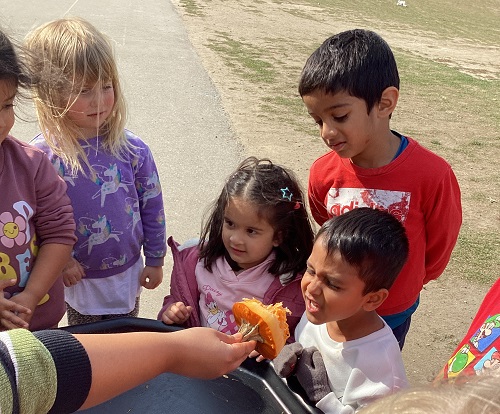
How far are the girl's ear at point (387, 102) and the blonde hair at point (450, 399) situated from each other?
132cm

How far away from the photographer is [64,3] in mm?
13266

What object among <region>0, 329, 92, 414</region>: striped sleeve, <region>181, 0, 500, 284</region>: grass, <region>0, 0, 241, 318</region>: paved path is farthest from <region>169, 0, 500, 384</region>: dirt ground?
<region>0, 329, 92, 414</region>: striped sleeve

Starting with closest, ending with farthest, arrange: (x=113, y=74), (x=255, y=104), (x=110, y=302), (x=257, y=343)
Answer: (x=257, y=343) → (x=113, y=74) → (x=110, y=302) → (x=255, y=104)

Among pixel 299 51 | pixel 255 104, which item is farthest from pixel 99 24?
pixel 255 104

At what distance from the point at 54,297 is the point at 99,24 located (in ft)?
33.2

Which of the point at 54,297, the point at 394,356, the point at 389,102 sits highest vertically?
the point at 389,102

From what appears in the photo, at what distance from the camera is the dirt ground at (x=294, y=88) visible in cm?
355

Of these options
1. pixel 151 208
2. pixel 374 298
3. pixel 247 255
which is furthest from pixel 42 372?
pixel 151 208

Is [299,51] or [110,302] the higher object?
[110,302]

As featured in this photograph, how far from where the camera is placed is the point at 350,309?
1.79m

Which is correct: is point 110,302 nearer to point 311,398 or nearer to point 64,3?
point 311,398

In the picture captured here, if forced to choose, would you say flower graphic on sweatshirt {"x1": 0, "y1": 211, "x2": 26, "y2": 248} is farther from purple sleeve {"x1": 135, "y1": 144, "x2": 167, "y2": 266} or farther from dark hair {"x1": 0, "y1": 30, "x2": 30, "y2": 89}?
purple sleeve {"x1": 135, "y1": 144, "x2": 167, "y2": 266}

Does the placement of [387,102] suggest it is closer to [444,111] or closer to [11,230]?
[11,230]

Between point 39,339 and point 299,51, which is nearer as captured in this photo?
point 39,339
